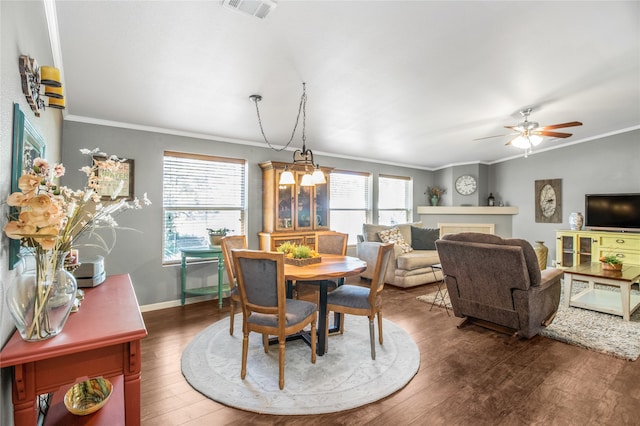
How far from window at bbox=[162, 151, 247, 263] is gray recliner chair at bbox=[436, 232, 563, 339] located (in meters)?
2.89

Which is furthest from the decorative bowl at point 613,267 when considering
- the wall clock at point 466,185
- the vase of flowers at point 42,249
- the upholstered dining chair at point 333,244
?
the vase of flowers at point 42,249

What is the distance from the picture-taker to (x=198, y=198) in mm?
4375

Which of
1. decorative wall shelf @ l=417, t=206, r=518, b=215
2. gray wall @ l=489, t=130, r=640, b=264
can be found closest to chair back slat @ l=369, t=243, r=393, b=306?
decorative wall shelf @ l=417, t=206, r=518, b=215

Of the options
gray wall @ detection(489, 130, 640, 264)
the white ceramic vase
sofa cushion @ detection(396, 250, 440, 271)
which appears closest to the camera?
sofa cushion @ detection(396, 250, 440, 271)

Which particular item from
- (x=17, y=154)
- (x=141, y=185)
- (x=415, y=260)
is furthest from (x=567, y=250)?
(x=17, y=154)

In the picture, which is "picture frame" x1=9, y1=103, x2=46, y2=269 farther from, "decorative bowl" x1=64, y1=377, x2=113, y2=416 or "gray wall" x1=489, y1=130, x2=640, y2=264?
"gray wall" x1=489, y1=130, x2=640, y2=264

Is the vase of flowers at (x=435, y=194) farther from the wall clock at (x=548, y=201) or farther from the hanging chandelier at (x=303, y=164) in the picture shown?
the hanging chandelier at (x=303, y=164)

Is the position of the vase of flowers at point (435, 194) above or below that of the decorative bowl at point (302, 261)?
above

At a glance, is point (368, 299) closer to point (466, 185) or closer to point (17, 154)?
point (17, 154)

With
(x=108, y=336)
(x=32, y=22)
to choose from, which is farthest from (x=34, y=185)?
(x=32, y=22)

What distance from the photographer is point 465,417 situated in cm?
197

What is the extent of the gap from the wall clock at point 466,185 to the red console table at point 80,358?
709 cm

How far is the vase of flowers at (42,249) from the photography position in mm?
1150

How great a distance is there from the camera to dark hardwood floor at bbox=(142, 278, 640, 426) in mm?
1958
